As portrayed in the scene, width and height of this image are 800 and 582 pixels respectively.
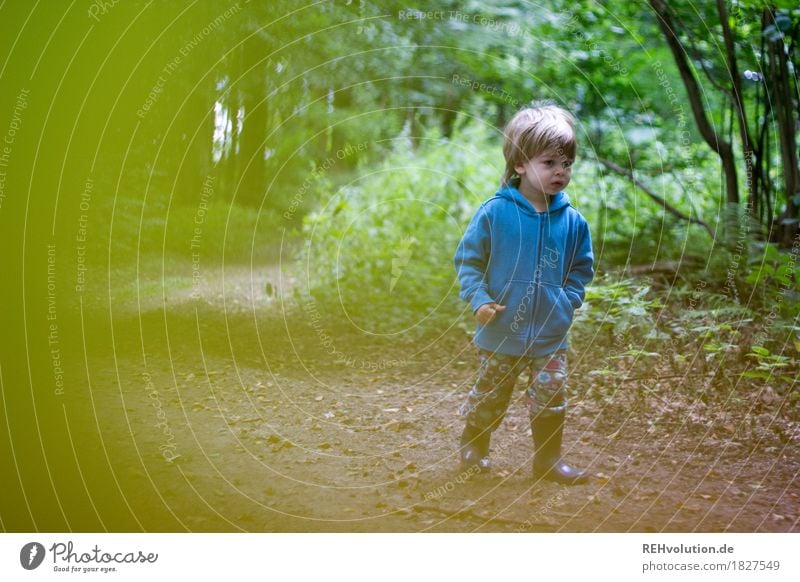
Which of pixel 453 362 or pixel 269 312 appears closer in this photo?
pixel 453 362

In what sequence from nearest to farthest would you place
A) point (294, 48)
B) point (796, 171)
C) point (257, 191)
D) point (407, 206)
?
point (796, 171), point (294, 48), point (257, 191), point (407, 206)

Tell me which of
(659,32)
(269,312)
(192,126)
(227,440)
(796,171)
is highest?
(659,32)

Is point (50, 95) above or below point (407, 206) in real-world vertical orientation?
above

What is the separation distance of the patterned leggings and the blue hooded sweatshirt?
0.03m

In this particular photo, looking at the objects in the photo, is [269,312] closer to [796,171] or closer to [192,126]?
[192,126]

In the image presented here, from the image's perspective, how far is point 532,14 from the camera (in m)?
3.13

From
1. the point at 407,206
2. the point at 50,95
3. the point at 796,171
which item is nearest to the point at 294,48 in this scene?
the point at 50,95

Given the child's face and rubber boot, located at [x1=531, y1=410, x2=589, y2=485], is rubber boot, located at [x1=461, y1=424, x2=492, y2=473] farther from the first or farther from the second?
the child's face

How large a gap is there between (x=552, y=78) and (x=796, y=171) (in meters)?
1.23

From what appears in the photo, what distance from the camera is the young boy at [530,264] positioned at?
79.0 inches

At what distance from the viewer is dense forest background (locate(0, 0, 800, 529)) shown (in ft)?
7.34

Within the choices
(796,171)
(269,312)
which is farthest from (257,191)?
(796,171)

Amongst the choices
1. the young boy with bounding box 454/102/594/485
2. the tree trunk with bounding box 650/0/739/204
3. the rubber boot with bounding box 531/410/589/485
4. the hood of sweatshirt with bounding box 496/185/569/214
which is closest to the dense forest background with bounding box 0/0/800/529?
the tree trunk with bounding box 650/0/739/204

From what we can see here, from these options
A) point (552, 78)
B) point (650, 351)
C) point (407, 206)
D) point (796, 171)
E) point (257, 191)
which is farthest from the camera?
point (407, 206)
